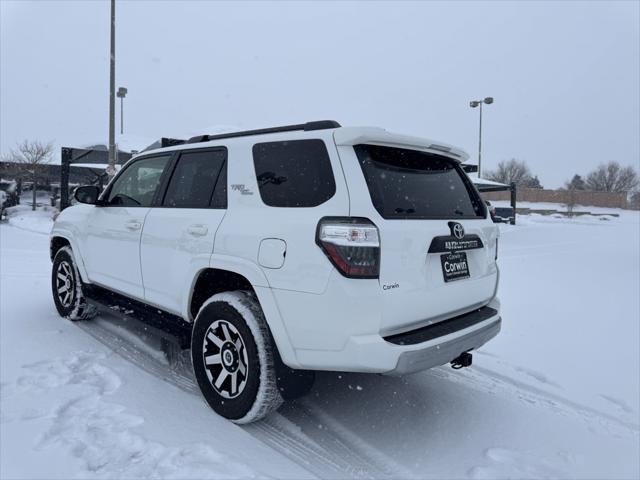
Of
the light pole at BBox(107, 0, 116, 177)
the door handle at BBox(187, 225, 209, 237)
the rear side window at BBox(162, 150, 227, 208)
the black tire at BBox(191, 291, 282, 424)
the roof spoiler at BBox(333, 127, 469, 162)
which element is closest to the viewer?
the roof spoiler at BBox(333, 127, 469, 162)

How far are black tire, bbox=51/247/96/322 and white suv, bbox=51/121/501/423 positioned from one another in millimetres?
1482

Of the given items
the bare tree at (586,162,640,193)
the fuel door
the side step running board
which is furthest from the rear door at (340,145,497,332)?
the bare tree at (586,162,640,193)

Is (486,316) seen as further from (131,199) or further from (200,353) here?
(131,199)

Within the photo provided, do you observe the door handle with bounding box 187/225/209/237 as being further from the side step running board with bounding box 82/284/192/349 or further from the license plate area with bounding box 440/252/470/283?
the license plate area with bounding box 440/252/470/283

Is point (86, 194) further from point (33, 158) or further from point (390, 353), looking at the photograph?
point (33, 158)

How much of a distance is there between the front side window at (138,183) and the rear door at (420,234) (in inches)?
76.2

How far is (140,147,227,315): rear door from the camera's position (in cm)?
302

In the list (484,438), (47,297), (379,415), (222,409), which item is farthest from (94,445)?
(47,297)

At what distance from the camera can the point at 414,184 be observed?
2.81m

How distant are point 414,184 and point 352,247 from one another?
771 millimetres

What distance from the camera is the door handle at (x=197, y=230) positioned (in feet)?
9.78

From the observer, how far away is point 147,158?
3959 mm

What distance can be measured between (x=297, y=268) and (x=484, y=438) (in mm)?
1711

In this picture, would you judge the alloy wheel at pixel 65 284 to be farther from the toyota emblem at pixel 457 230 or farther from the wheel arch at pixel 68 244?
the toyota emblem at pixel 457 230
